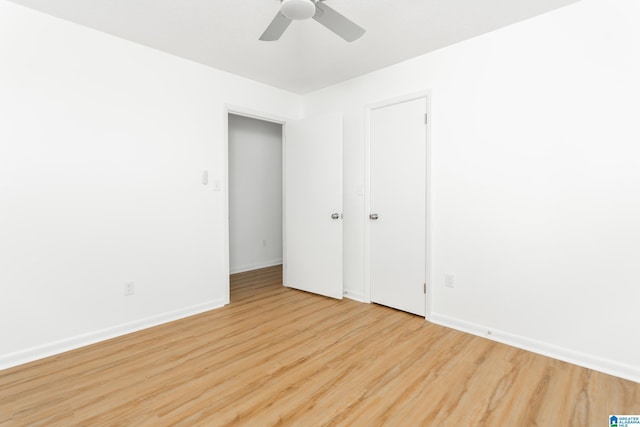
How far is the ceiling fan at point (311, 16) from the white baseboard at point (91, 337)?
8.06 ft

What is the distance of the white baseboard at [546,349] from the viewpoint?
1.98 metres

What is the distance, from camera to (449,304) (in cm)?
278

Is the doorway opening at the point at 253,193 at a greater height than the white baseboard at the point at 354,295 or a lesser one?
greater

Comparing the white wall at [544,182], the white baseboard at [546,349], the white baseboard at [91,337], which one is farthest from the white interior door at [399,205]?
the white baseboard at [91,337]

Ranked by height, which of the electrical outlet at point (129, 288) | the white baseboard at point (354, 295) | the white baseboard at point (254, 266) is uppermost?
the electrical outlet at point (129, 288)

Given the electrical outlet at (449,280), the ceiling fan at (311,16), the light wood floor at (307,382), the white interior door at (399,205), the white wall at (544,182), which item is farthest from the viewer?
the white interior door at (399,205)

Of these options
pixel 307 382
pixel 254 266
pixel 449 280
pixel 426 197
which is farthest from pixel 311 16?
pixel 254 266

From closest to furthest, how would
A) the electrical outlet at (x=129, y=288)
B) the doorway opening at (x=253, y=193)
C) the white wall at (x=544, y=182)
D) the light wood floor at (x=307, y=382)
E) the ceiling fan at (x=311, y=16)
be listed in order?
the light wood floor at (x=307, y=382) < the ceiling fan at (x=311, y=16) < the white wall at (x=544, y=182) < the electrical outlet at (x=129, y=288) < the doorway opening at (x=253, y=193)

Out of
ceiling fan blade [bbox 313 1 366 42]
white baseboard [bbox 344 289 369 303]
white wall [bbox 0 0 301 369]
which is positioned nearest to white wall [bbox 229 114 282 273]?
white wall [bbox 0 0 301 369]

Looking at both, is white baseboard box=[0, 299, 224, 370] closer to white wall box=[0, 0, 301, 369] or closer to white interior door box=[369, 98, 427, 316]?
white wall box=[0, 0, 301, 369]

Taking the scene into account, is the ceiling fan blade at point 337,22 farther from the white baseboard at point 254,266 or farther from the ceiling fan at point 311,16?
the white baseboard at point 254,266

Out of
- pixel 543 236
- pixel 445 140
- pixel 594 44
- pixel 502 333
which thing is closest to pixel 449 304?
pixel 502 333

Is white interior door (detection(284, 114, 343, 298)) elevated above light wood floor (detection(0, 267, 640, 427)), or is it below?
above

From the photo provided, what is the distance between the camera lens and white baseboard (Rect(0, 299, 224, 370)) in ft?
7.01
